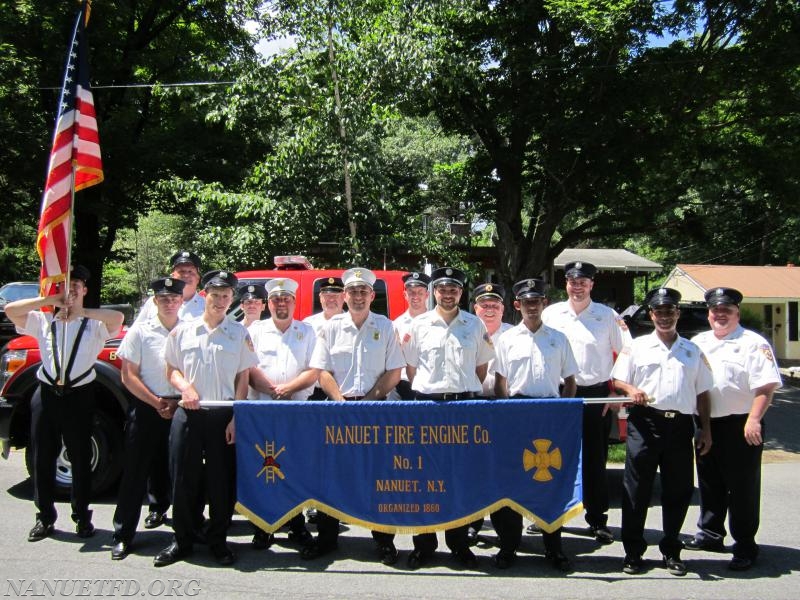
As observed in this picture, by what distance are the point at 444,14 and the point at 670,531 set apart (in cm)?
931

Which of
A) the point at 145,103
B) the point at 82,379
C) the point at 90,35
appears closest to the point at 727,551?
the point at 82,379

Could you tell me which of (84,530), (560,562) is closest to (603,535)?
A: (560,562)

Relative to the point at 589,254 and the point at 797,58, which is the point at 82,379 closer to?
the point at 797,58

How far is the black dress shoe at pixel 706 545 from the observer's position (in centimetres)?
499

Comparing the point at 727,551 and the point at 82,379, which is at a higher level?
the point at 82,379

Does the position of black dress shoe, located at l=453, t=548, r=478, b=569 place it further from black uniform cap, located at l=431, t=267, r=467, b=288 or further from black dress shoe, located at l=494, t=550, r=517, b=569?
black uniform cap, located at l=431, t=267, r=467, b=288

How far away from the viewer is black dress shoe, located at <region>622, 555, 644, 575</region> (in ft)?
14.8

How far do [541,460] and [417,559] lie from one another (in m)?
1.08

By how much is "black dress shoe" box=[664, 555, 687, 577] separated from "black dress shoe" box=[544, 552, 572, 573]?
64 centimetres

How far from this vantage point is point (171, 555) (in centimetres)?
463

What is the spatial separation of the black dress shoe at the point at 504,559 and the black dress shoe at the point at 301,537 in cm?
133

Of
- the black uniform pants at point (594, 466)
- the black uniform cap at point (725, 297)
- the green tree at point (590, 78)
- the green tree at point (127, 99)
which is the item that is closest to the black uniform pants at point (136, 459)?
the black uniform pants at point (594, 466)

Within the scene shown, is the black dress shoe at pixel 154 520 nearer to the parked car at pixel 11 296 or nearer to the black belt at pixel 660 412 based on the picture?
the black belt at pixel 660 412

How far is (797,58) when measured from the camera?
473 inches
